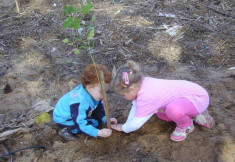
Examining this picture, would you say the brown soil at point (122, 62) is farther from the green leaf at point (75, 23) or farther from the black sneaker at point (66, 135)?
the green leaf at point (75, 23)

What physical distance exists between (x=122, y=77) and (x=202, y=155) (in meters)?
1.15

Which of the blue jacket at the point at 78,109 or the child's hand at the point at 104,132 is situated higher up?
the blue jacket at the point at 78,109

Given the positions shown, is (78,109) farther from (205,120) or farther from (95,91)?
(205,120)

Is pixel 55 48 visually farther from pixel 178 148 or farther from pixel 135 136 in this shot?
pixel 178 148

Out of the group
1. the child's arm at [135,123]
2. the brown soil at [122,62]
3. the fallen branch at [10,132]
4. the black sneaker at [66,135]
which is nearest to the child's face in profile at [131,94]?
the child's arm at [135,123]

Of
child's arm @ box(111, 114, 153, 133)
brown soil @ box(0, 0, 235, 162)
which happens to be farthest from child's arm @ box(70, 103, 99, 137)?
child's arm @ box(111, 114, 153, 133)

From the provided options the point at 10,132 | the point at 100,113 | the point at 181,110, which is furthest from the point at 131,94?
the point at 10,132

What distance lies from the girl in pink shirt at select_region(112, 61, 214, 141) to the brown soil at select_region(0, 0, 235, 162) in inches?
12.8

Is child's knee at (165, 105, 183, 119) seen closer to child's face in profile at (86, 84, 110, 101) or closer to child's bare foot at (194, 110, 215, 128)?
child's bare foot at (194, 110, 215, 128)

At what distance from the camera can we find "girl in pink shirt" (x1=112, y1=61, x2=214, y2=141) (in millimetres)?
2258

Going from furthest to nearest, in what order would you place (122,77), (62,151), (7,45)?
1. (7,45)
2. (62,151)
3. (122,77)

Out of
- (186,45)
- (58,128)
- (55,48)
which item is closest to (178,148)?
(58,128)

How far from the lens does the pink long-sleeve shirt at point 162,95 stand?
230cm

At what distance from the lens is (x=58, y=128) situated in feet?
9.85
